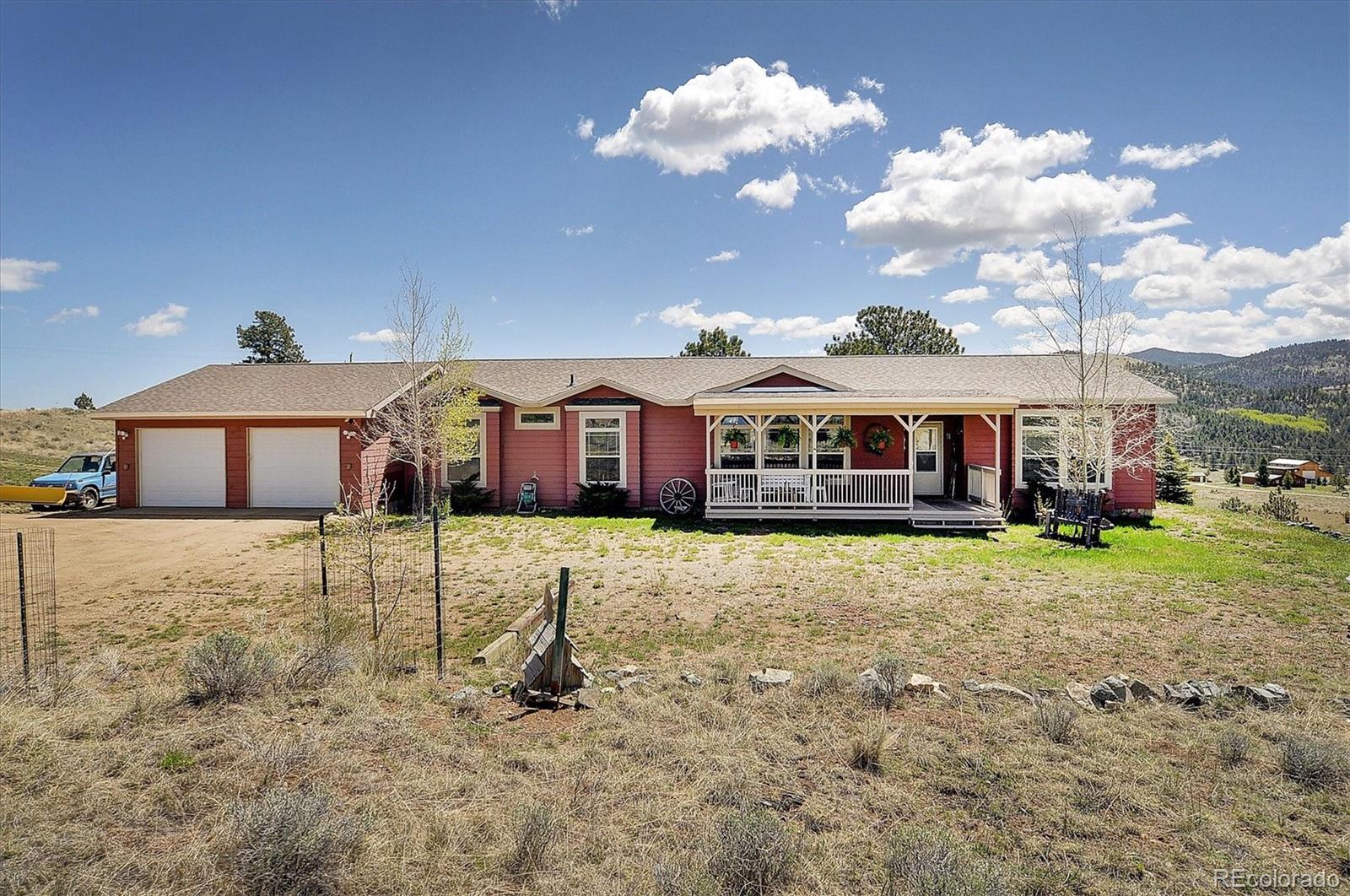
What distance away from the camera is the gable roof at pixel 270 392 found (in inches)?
622

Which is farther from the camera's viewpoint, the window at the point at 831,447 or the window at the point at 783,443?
the window at the point at 783,443

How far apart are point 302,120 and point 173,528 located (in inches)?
362

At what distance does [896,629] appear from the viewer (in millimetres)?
6613

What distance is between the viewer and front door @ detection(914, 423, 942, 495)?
635 inches

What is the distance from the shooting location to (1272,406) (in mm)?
31125

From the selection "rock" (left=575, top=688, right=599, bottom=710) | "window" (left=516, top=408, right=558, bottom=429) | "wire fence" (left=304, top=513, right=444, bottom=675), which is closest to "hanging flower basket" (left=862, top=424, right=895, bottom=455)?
"window" (left=516, top=408, right=558, bottom=429)

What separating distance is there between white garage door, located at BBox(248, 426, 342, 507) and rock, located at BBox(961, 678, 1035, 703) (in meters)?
Result: 15.7

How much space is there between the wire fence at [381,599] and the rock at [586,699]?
134cm

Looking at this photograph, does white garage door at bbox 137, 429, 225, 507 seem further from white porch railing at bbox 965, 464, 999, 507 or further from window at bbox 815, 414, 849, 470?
white porch railing at bbox 965, 464, 999, 507

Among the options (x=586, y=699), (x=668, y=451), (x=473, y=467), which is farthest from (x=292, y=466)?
(x=586, y=699)

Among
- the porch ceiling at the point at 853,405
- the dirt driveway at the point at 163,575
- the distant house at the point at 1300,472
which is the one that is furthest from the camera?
the distant house at the point at 1300,472

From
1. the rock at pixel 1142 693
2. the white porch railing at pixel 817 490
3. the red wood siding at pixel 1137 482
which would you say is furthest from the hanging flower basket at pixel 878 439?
the rock at pixel 1142 693

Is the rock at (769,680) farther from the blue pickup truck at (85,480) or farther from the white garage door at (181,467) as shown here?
the blue pickup truck at (85,480)

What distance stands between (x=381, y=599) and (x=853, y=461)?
11.6 m
